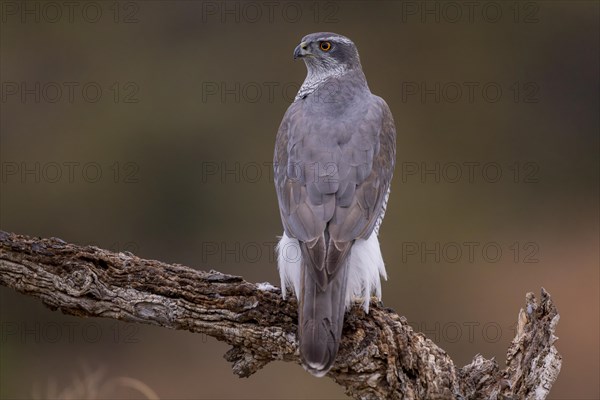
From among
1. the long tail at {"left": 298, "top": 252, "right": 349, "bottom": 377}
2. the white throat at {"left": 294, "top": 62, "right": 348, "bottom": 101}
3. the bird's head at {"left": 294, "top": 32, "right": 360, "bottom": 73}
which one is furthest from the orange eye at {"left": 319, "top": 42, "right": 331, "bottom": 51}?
the long tail at {"left": 298, "top": 252, "right": 349, "bottom": 377}

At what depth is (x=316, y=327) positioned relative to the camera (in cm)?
433

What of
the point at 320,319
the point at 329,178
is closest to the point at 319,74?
the point at 329,178

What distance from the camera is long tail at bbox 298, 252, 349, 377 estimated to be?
428 centimetres

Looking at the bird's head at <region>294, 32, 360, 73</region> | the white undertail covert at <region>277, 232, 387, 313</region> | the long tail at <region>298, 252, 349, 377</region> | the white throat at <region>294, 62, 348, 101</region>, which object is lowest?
the long tail at <region>298, 252, 349, 377</region>

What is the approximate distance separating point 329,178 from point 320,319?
98 centimetres

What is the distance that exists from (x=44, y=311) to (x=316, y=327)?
22.9ft

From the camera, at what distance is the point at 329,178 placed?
500 cm

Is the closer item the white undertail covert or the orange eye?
the white undertail covert

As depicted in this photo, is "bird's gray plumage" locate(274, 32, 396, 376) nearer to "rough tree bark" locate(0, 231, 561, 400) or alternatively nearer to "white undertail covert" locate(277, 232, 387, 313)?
"white undertail covert" locate(277, 232, 387, 313)

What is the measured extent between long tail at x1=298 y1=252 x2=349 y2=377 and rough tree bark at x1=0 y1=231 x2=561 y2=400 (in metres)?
0.21

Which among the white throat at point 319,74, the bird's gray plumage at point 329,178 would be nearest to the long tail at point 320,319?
the bird's gray plumage at point 329,178

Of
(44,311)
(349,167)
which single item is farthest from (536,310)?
(44,311)

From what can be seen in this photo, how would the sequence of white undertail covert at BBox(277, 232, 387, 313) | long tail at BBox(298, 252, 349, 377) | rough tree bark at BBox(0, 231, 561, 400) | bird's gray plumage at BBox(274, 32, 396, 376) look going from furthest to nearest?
white undertail covert at BBox(277, 232, 387, 313) < rough tree bark at BBox(0, 231, 561, 400) < bird's gray plumage at BBox(274, 32, 396, 376) < long tail at BBox(298, 252, 349, 377)

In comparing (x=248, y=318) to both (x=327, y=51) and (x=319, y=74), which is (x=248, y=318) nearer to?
(x=319, y=74)
